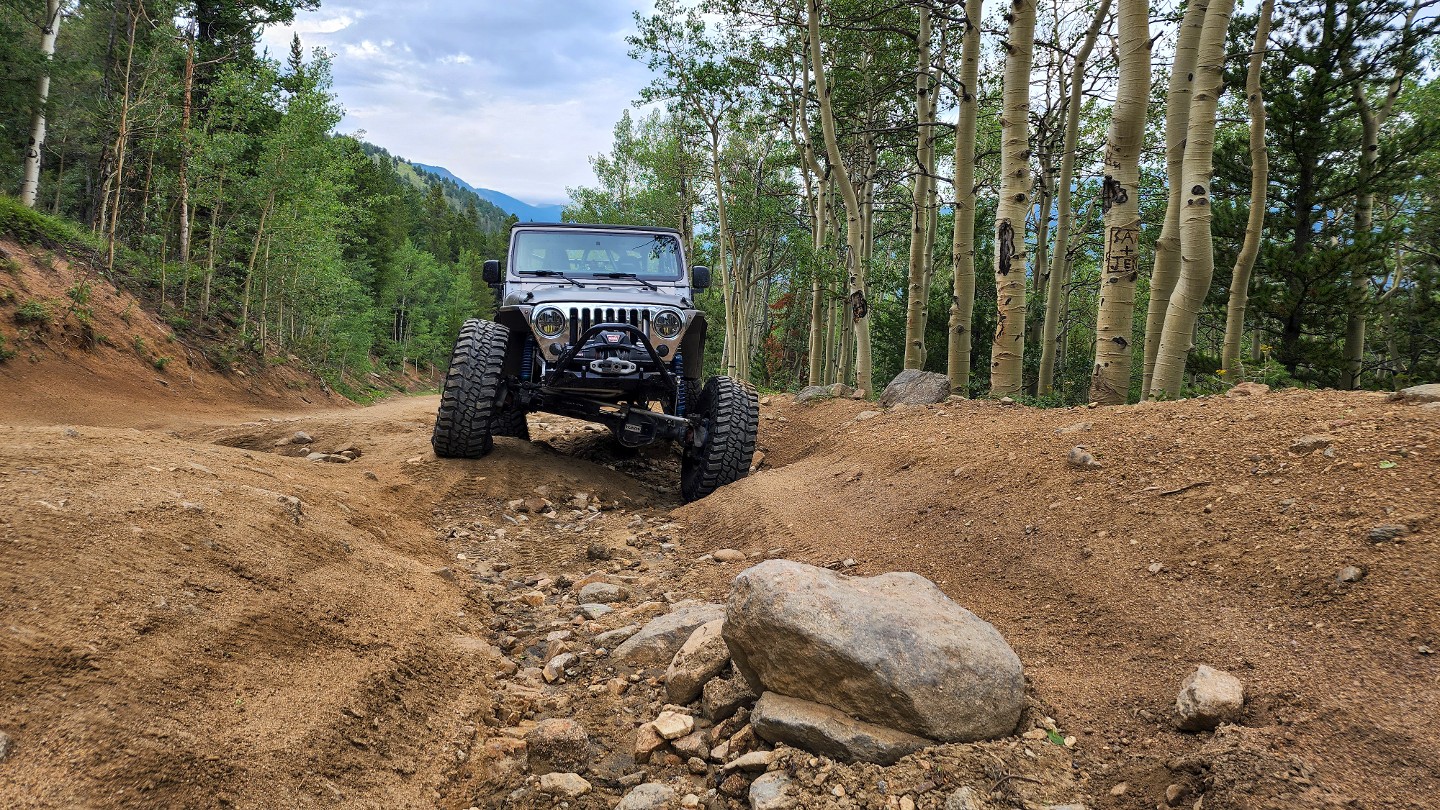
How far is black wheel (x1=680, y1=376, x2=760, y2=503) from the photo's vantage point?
6.59 m

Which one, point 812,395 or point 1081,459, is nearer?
point 1081,459

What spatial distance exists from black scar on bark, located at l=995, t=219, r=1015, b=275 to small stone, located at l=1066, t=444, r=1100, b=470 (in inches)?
176

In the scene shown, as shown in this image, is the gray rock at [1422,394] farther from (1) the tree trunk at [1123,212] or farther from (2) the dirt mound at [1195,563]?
(1) the tree trunk at [1123,212]

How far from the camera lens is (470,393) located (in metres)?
6.32

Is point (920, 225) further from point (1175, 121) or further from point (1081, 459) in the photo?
point (1081, 459)

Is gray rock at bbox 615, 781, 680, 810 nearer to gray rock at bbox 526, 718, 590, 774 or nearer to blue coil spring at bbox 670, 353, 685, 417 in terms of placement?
gray rock at bbox 526, 718, 590, 774

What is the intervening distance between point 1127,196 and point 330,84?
2724 centimetres

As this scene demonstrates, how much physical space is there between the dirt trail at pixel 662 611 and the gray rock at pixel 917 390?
3.70m

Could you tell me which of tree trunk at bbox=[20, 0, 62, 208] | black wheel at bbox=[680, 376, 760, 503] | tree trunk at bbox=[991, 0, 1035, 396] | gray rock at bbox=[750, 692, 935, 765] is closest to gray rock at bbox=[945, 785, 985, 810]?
gray rock at bbox=[750, 692, 935, 765]

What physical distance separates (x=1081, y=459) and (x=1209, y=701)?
2.27 m

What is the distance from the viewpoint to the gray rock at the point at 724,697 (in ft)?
8.35

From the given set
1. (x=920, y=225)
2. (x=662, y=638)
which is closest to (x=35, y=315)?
(x=662, y=638)

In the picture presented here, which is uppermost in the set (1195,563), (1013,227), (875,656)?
(1013,227)

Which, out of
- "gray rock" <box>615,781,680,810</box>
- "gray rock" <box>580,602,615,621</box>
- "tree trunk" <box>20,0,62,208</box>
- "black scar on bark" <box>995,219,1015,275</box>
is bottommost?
"gray rock" <box>615,781,680,810</box>
